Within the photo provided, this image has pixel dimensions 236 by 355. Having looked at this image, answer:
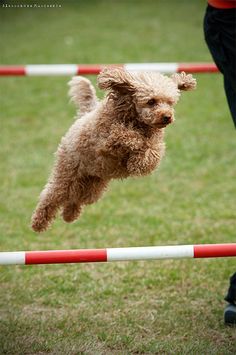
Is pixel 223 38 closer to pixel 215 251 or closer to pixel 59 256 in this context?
pixel 215 251

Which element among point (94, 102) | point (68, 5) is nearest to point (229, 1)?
point (94, 102)

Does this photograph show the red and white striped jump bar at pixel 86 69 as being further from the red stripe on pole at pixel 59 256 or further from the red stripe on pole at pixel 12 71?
the red stripe on pole at pixel 59 256

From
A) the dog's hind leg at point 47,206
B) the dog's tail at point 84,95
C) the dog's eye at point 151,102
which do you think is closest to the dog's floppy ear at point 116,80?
the dog's eye at point 151,102

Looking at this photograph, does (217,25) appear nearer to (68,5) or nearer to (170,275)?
(170,275)

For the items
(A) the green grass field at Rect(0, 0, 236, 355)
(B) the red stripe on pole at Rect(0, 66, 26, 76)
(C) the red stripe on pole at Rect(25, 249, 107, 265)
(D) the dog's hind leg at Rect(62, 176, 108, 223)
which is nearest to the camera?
(C) the red stripe on pole at Rect(25, 249, 107, 265)

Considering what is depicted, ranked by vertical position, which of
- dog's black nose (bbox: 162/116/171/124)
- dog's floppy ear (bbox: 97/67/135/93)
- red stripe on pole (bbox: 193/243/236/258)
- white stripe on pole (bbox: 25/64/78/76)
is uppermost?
dog's floppy ear (bbox: 97/67/135/93)

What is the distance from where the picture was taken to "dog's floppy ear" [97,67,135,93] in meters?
2.72

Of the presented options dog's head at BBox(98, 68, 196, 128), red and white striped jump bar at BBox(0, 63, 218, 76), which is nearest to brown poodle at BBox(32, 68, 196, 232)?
dog's head at BBox(98, 68, 196, 128)

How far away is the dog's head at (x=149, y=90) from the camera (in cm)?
263

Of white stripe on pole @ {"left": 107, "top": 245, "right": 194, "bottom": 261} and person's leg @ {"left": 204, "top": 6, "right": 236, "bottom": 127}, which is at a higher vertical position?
person's leg @ {"left": 204, "top": 6, "right": 236, "bottom": 127}

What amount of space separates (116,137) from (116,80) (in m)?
0.23

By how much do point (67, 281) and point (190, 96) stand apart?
225 inches

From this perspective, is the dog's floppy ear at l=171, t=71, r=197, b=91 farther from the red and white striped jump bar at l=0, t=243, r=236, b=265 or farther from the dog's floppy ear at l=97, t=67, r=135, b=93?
the red and white striped jump bar at l=0, t=243, r=236, b=265

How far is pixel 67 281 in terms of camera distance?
4.48 meters
